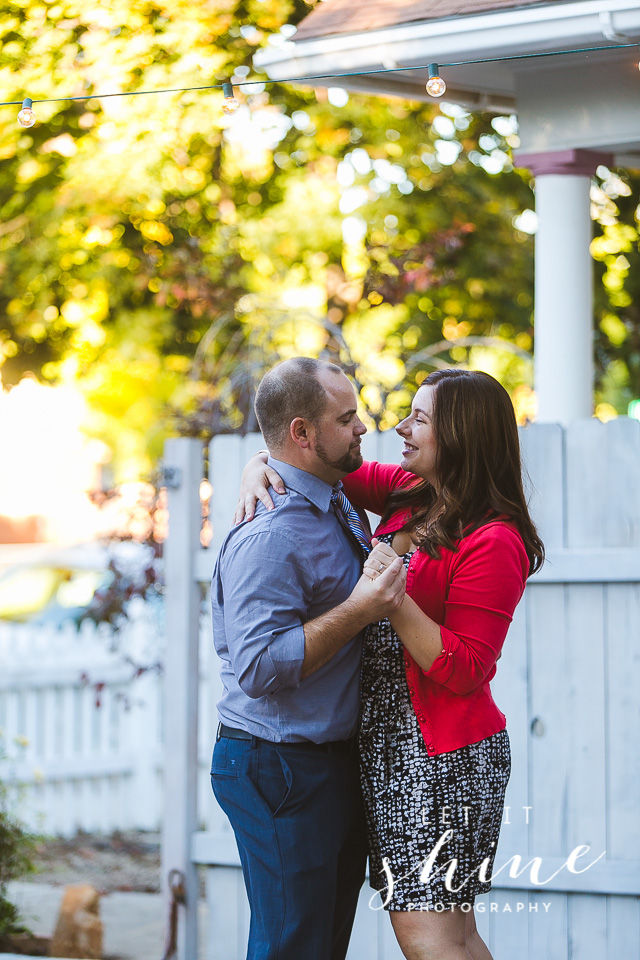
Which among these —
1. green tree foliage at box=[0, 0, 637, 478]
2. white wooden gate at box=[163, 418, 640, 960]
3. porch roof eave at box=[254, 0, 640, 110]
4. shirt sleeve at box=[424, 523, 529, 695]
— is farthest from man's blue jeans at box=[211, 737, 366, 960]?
green tree foliage at box=[0, 0, 637, 478]

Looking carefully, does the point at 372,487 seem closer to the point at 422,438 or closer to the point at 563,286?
the point at 422,438

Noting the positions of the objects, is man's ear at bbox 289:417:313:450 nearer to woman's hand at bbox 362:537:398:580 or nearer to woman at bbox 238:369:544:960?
woman at bbox 238:369:544:960

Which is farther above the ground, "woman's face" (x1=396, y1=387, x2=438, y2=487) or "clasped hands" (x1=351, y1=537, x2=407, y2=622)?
"woman's face" (x1=396, y1=387, x2=438, y2=487)

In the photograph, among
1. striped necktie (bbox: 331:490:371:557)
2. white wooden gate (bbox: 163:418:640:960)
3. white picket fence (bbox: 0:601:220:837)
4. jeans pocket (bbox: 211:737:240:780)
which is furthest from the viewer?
white picket fence (bbox: 0:601:220:837)

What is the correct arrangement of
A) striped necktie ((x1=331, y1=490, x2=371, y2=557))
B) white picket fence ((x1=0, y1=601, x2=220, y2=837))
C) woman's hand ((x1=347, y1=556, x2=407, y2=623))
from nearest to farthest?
woman's hand ((x1=347, y1=556, x2=407, y2=623)), striped necktie ((x1=331, y1=490, x2=371, y2=557)), white picket fence ((x1=0, y1=601, x2=220, y2=837))

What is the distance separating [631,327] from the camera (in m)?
6.73

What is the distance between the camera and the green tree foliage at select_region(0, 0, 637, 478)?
5699 mm

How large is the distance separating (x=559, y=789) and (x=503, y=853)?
0.28m

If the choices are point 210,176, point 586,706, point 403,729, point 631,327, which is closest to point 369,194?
point 210,176

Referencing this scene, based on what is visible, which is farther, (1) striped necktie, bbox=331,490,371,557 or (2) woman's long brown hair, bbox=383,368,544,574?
(1) striped necktie, bbox=331,490,371,557

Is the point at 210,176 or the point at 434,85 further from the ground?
the point at 210,176

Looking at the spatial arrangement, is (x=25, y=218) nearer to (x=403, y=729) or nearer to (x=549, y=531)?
(x=549, y=531)

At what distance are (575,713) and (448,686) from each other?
47.4 inches

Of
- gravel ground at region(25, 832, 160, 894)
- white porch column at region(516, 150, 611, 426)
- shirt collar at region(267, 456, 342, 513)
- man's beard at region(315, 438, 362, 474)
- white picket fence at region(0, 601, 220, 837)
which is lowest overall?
gravel ground at region(25, 832, 160, 894)
